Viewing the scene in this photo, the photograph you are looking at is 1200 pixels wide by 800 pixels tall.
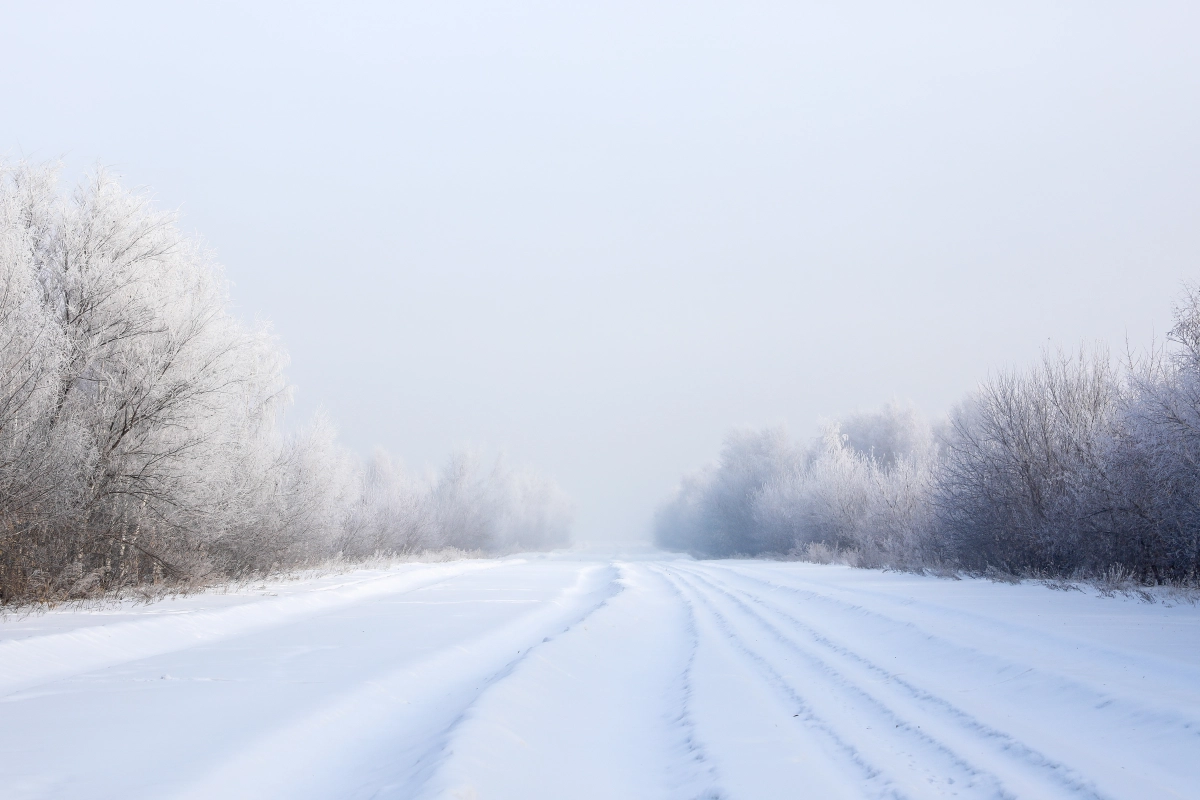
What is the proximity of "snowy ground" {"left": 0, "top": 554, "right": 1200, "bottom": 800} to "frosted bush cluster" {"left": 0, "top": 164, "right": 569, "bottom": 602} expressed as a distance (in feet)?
6.07

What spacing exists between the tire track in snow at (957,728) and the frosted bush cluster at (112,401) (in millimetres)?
11191

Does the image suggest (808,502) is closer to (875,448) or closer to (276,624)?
(875,448)

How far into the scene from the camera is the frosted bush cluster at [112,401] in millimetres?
11383

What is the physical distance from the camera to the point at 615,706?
21.5 feet

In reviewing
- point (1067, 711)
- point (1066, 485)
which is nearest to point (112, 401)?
point (1067, 711)

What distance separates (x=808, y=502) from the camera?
41.2m

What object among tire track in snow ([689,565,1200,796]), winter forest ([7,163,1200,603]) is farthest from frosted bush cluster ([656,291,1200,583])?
tire track in snow ([689,565,1200,796])

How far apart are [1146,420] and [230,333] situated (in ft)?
57.2

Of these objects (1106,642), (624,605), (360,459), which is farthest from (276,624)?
(360,459)

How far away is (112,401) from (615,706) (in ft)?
38.6

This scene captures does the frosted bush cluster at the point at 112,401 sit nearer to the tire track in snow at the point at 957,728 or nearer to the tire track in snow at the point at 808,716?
the tire track in snow at the point at 808,716

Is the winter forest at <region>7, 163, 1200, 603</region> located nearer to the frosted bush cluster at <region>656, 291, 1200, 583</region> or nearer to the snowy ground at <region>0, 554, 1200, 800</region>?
the frosted bush cluster at <region>656, 291, 1200, 583</region>

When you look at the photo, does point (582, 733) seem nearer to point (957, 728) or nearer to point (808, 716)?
point (808, 716)

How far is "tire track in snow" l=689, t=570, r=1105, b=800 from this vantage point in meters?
4.00
